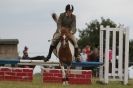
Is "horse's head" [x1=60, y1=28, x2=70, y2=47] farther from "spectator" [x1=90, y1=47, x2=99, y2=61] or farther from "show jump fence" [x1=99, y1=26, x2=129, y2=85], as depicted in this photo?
"spectator" [x1=90, y1=47, x2=99, y2=61]

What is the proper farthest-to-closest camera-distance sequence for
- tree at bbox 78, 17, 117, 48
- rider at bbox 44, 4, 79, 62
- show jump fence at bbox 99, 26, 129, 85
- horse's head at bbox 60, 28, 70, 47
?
tree at bbox 78, 17, 117, 48 → show jump fence at bbox 99, 26, 129, 85 → rider at bbox 44, 4, 79, 62 → horse's head at bbox 60, 28, 70, 47

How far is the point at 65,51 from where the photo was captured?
18.3 meters

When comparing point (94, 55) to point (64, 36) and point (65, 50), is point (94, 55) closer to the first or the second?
point (65, 50)

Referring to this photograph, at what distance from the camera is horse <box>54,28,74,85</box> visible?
59.3ft

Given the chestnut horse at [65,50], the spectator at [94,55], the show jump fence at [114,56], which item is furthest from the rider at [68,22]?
the spectator at [94,55]

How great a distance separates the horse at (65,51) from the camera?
59.3 ft

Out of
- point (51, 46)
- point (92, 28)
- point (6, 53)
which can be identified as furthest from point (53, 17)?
point (92, 28)

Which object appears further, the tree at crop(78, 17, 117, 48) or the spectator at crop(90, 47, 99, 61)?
the tree at crop(78, 17, 117, 48)

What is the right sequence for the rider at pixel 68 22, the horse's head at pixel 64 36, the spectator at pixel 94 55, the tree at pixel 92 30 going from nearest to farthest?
the horse's head at pixel 64 36 → the rider at pixel 68 22 → the spectator at pixel 94 55 → the tree at pixel 92 30

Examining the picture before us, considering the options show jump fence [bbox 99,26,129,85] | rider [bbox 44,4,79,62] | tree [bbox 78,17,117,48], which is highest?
tree [bbox 78,17,117,48]

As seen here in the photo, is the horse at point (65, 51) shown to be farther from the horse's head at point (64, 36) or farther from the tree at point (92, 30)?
the tree at point (92, 30)

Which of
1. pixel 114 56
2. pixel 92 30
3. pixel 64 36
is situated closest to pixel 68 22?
pixel 64 36

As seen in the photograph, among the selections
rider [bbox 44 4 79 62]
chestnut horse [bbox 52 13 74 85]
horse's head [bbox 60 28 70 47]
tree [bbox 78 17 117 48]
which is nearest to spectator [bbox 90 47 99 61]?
chestnut horse [bbox 52 13 74 85]

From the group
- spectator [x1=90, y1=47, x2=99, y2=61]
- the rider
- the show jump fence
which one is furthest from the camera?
spectator [x1=90, y1=47, x2=99, y2=61]
